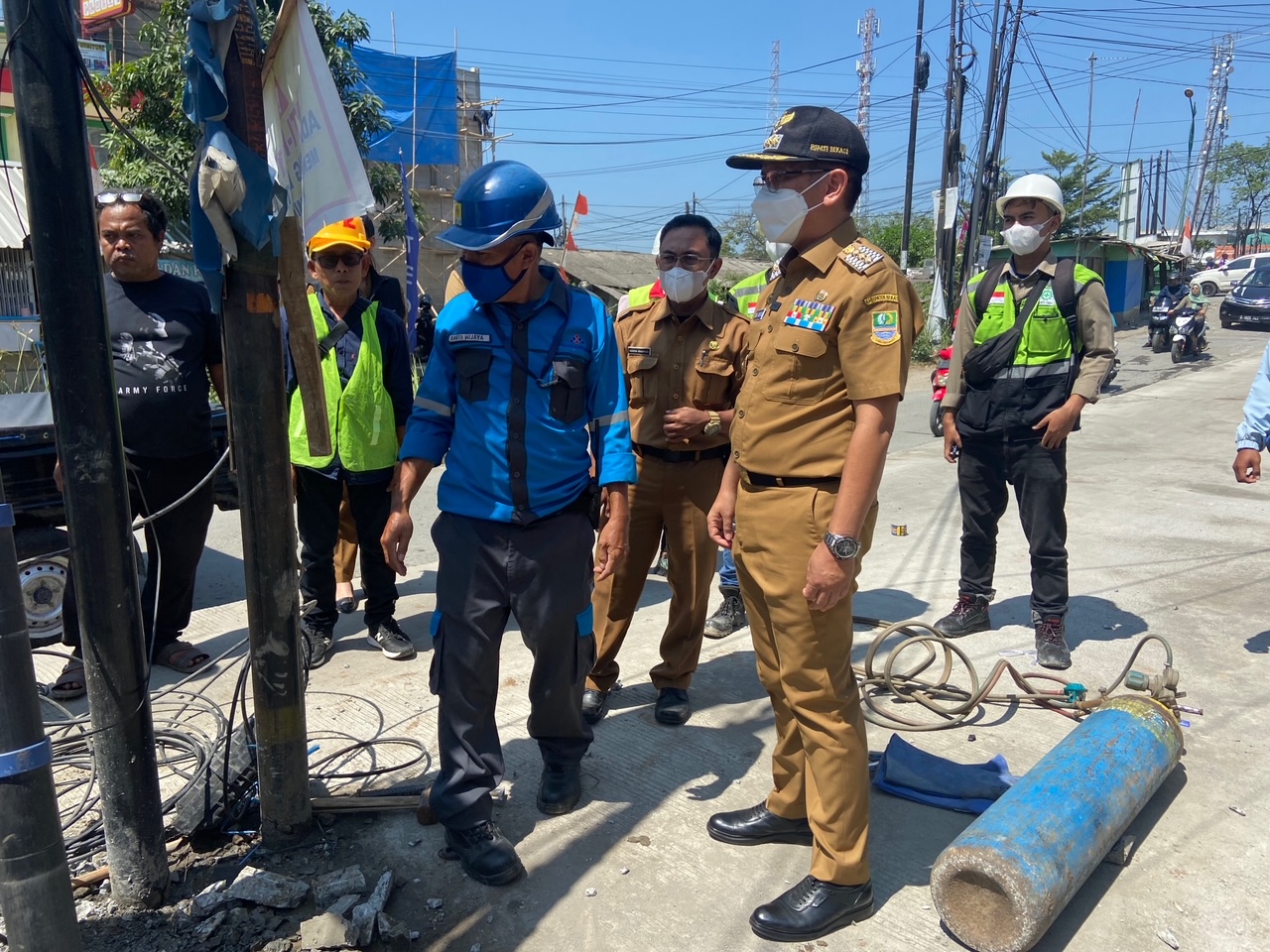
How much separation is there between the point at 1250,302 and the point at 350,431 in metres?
25.4

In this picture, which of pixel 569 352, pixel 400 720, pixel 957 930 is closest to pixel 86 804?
pixel 400 720

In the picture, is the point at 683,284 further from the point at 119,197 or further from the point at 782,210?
the point at 119,197

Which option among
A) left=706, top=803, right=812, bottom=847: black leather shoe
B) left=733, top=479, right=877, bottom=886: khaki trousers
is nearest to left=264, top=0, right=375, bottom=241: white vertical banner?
left=733, top=479, right=877, bottom=886: khaki trousers

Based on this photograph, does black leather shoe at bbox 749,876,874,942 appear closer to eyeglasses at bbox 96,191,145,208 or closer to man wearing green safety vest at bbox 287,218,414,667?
man wearing green safety vest at bbox 287,218,414,667

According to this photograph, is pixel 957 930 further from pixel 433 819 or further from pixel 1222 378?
pixel 1222 378

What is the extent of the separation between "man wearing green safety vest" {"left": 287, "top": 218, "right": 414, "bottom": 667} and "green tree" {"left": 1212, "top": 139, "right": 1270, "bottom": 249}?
5934 cm

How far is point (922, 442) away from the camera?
10602 mm

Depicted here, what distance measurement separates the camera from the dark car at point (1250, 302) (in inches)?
902

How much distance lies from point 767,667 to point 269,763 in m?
1.47

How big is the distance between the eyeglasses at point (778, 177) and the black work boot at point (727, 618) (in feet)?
8.57

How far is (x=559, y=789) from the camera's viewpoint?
3080mm

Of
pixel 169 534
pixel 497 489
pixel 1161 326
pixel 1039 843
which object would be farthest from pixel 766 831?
pixel 1161 326

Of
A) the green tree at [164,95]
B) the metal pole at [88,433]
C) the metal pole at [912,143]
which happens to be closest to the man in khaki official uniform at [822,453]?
the metal pole at [88,433]

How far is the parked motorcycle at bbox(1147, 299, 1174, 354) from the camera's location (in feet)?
62.3
